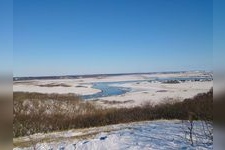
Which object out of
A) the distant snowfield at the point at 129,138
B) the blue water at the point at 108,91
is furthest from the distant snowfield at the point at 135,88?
the distant snowfield at the point at 129,138

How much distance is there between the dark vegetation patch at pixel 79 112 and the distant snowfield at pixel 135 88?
0.03 metres

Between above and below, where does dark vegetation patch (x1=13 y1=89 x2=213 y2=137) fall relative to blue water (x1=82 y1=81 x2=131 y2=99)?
below

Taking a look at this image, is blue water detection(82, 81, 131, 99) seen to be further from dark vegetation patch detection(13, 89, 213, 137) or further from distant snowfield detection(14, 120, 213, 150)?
distant snowfield detection(14, 120, 213, 150)

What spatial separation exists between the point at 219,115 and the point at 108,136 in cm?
71

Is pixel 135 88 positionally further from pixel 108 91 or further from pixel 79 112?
pixel 79 112

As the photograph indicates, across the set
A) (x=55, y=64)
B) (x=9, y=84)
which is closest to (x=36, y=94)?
(x=55, y=64)

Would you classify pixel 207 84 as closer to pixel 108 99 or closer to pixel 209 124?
pixel 209 124

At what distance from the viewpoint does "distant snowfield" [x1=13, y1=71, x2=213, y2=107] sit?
206 centimetres

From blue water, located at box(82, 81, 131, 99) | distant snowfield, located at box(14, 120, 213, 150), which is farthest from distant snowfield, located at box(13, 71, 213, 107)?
distant snowfield, located at box(14, 120, 213, 150)

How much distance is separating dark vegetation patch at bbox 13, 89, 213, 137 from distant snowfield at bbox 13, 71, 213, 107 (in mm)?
35

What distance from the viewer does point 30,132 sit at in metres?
2.05

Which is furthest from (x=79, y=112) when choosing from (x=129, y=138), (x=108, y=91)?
(x=129, y=138)

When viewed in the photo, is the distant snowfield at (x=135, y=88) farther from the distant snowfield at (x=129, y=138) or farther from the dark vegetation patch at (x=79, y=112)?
the distant snowfield at (x=129, y=138)

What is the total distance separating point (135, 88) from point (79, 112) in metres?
0.40
